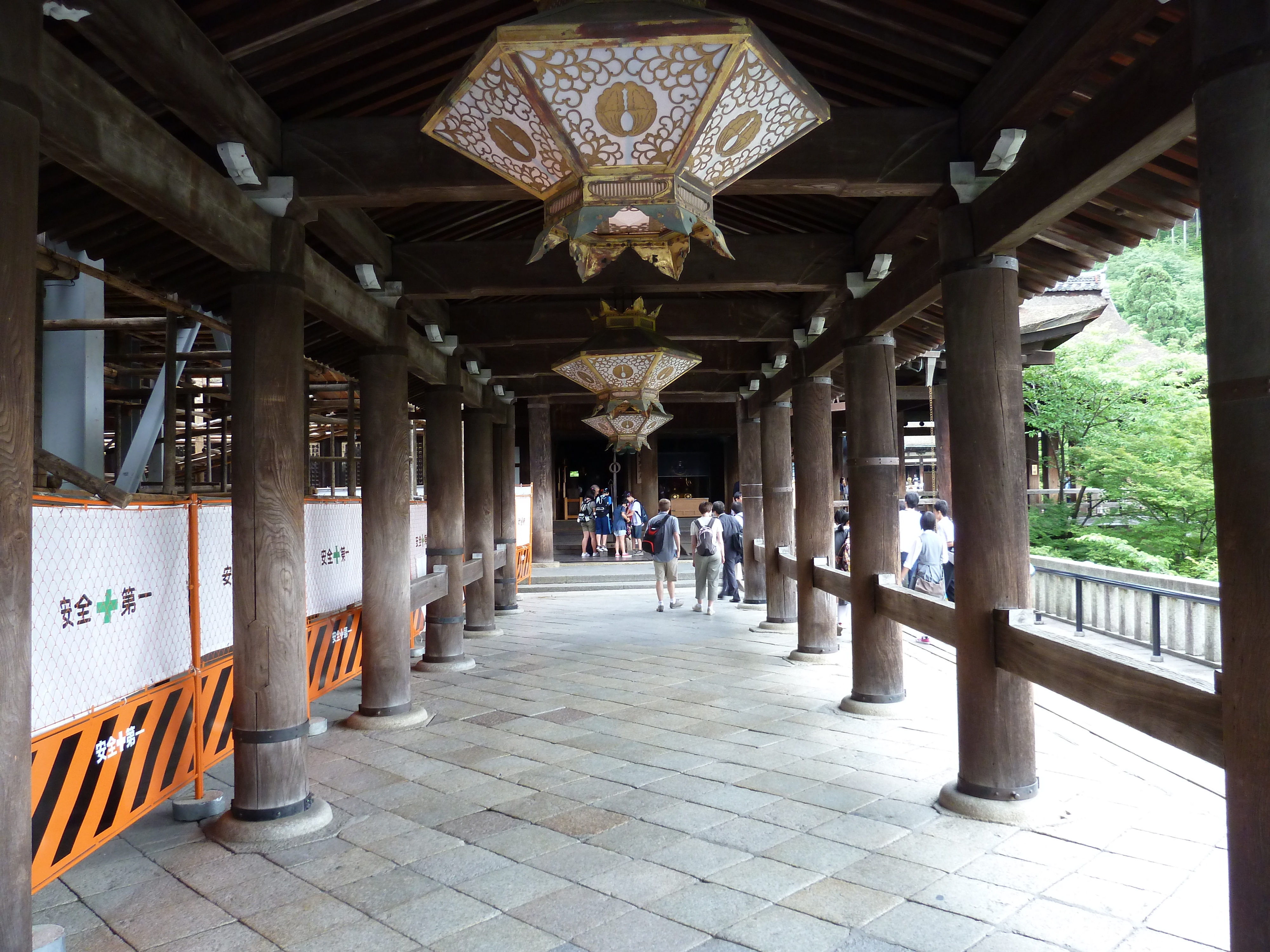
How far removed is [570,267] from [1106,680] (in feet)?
14.5

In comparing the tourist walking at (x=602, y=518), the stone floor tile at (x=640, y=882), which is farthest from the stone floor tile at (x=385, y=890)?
the tourist walking at (x=602, y=518)

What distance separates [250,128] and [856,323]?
13.6 ft

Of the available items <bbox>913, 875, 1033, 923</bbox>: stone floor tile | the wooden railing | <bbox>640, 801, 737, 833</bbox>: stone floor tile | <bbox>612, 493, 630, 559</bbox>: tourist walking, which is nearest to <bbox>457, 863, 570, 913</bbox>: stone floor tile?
<bbox>640, 801, 737, 833</bbox>: stone floor tile

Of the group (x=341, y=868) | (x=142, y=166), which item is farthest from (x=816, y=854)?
(x=142, y=166)

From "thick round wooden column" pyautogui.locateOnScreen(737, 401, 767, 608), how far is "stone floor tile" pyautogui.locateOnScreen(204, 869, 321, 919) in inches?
353

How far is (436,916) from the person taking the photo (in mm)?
3221

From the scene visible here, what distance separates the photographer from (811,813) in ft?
13.9

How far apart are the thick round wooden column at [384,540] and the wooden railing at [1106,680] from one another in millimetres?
3599

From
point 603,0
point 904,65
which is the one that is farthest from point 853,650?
point 603,0

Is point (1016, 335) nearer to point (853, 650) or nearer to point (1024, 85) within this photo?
point (1024, 85)

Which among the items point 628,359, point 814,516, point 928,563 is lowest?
point 928,563

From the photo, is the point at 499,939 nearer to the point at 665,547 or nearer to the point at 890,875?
the point at 890,875

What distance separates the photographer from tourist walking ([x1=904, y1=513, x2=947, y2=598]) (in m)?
8.66

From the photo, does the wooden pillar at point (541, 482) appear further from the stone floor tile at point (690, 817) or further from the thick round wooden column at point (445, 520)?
the stone floor tile at point (690, 817)
